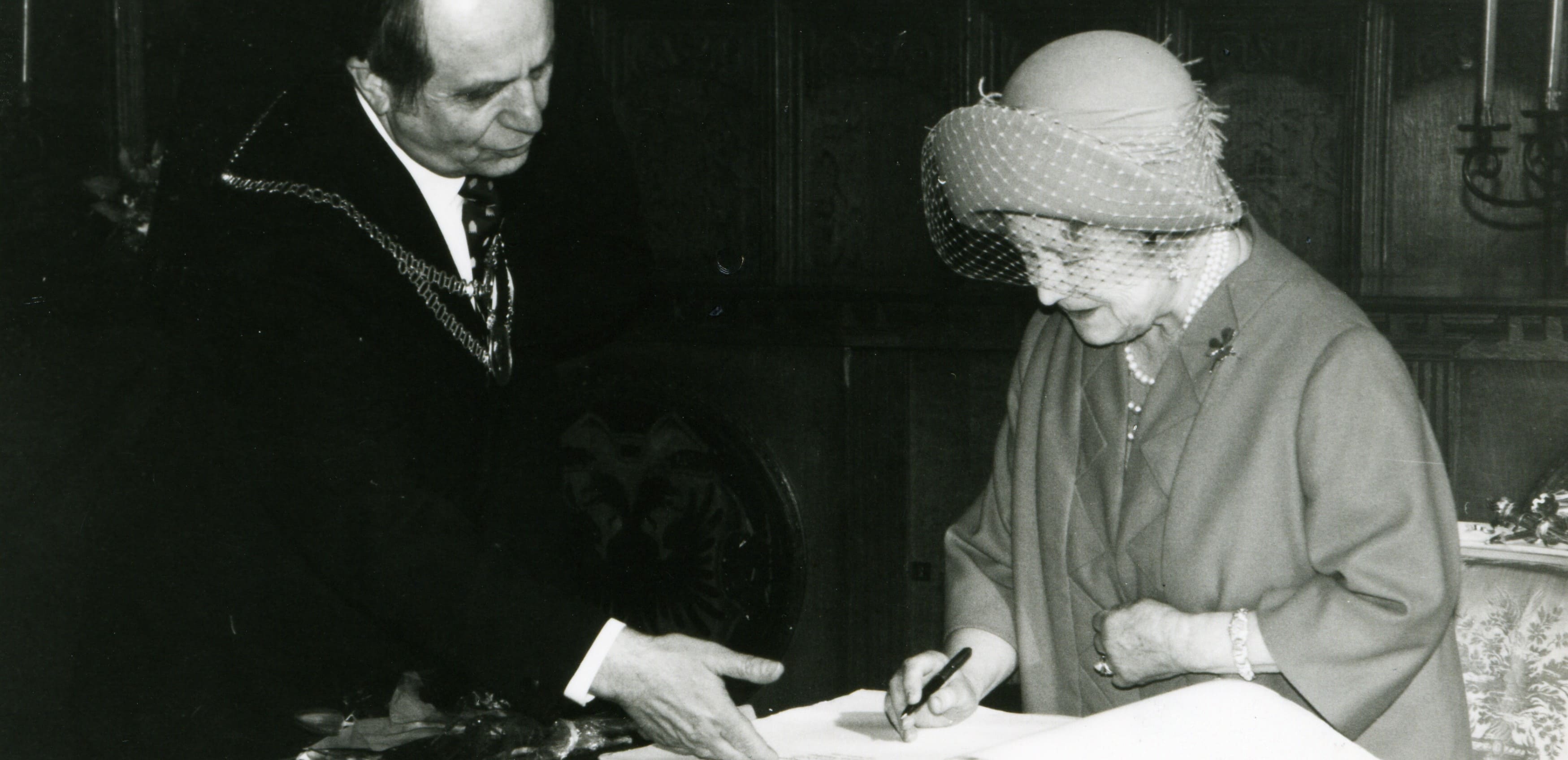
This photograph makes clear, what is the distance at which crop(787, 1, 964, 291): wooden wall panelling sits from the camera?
4402 millimetres

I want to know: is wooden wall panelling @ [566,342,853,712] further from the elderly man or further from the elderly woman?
the elderly woman

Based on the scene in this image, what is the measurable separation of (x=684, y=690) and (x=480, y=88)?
0.87 metres

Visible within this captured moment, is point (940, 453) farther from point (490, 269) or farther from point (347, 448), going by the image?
point (347, 448)

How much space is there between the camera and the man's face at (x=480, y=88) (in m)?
1.92

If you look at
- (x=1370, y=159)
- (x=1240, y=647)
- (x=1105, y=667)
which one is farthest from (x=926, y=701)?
(x=1370, y=159)

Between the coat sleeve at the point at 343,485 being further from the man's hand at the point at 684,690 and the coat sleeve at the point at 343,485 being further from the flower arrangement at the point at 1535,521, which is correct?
the flower arrangement at the point at 1535,521

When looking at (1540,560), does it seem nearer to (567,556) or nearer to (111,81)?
(567,556)

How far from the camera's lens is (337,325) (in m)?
1.96

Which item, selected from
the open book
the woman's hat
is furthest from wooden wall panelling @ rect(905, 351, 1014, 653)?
the open book

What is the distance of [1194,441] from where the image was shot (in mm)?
1807

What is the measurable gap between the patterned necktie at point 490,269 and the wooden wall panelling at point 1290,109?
2509mm

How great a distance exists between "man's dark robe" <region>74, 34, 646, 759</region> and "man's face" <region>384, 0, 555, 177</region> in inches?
3.2

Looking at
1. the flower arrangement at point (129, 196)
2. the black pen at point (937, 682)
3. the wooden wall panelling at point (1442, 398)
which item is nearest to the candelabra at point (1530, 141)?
the wooden wall panelling at point (1442, 398)

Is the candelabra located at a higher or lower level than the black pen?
higher
